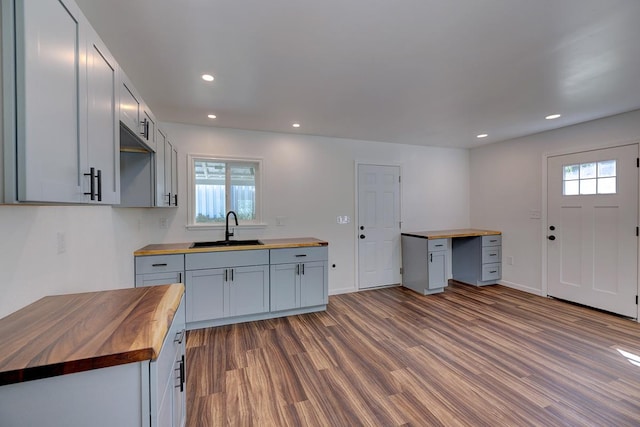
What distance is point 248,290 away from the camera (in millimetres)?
3139

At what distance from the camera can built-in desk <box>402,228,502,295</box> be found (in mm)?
4125

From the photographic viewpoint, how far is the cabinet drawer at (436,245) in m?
4.10

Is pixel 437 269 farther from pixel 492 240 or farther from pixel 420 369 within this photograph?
pixel 420 369

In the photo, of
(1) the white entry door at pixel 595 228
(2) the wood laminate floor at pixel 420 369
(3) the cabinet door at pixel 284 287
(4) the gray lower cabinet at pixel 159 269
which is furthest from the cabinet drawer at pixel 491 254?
(4) the gray lower cabinet at pixel 159 269

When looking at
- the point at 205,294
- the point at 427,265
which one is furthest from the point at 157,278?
the point at 427,265

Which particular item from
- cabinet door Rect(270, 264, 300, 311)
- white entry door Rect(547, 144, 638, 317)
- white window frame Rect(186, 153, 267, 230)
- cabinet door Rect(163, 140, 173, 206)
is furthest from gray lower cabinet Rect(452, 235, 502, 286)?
cabinet door Rect(163, 140, 173, 206)

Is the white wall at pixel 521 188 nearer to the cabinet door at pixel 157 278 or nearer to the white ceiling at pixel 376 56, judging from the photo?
the white ceiling at pixel 376 56

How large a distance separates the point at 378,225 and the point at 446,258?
1163 mm

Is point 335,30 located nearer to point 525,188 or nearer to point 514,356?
point 514,356

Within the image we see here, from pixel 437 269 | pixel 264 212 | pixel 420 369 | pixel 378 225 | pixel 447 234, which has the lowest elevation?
pixel 420 369

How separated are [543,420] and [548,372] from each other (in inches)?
25.7

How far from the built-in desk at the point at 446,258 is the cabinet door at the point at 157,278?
3.33 metres

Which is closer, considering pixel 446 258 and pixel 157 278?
pixel 157 278

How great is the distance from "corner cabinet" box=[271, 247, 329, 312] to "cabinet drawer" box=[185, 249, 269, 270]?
0.15 m
